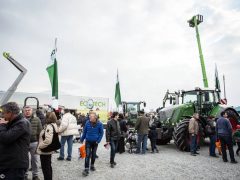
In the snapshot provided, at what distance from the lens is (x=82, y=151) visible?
8641 mm

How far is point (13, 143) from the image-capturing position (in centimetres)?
341

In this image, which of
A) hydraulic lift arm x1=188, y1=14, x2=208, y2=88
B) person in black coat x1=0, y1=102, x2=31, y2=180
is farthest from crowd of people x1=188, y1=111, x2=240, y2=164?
hydraulic lift arm x1=188, y1=14, x2=208, y2=88

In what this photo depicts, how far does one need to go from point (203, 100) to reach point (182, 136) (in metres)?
2.79

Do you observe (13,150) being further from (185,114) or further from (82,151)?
(185,114)

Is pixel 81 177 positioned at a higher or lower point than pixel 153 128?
lower

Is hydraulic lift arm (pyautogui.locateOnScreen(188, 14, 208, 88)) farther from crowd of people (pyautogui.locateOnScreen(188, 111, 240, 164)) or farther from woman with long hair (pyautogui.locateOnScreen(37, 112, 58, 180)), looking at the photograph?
woman with long hair (pyautogui.locateOnScreen(37, 112, 58, 180))

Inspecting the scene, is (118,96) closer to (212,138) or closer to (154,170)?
(212,138)

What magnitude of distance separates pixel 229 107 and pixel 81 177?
950cm

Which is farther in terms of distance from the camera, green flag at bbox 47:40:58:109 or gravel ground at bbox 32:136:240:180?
green flag at bbox 47:40:58:109

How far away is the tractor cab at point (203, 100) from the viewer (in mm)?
12871

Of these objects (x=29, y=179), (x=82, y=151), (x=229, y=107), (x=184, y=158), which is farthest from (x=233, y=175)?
(x=229, y=107)

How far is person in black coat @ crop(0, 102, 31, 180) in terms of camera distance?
3316 mm

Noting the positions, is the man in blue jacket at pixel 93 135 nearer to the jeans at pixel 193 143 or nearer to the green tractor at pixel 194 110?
the jeans at pixel 193 143

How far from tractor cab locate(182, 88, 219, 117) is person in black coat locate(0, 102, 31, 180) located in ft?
35.0
